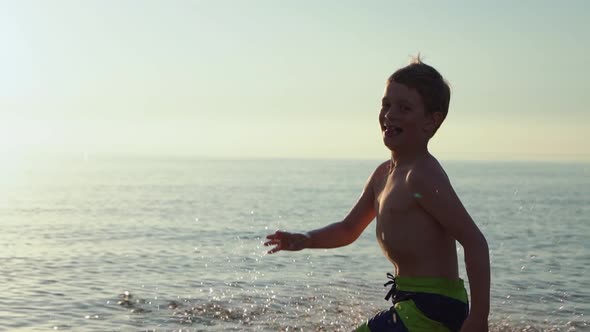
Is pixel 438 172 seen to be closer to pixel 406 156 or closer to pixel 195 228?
pixel 406 156

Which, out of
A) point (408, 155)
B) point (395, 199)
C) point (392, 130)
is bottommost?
point (395, 199)

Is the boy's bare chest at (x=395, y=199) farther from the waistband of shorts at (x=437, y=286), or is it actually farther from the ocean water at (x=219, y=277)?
the ocean water at (x=219, y=277)

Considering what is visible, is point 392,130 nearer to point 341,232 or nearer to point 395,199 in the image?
point 395,199

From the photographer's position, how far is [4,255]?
16875mm

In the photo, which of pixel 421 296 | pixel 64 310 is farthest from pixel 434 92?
pixel 64 310

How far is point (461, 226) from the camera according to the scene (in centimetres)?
417

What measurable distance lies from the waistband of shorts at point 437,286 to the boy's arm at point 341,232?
2.25 feet

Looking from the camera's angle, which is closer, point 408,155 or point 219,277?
point 408,155

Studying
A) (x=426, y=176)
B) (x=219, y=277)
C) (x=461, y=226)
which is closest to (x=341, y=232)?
(x=426, y=176)

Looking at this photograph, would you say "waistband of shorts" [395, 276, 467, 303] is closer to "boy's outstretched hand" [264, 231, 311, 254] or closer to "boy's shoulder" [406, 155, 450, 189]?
"boy's shoulder" [406, 155, 450, 189]

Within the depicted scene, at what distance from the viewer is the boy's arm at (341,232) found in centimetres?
486

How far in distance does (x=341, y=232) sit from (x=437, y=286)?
88 centimetres

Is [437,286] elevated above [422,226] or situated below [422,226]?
below

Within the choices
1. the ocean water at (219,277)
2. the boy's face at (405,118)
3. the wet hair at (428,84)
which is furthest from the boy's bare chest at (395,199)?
the ocean water at (219,277)
